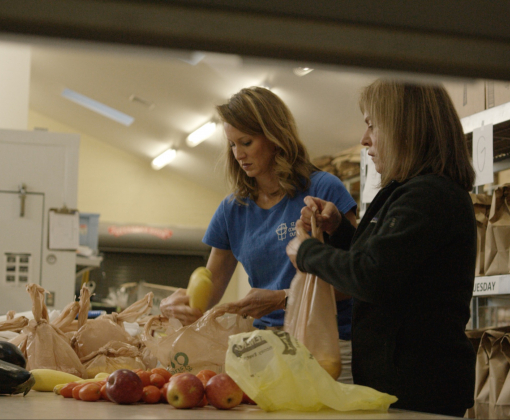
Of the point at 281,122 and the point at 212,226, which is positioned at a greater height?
the point at 281,122

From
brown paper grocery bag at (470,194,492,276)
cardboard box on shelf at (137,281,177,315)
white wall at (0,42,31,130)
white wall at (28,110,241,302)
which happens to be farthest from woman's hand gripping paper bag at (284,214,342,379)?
white wall at (28,110,241,302)

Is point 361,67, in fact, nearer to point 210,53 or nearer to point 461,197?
point 210,53

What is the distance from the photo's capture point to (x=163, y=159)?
1065 centimetres

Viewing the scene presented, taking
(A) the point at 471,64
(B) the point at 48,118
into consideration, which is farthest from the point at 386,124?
(B) the point at 48,118

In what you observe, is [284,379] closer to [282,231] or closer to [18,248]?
[282,231]

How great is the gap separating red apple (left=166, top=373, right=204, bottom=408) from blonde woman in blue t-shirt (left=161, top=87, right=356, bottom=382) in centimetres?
55

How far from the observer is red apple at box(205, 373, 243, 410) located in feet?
3.39

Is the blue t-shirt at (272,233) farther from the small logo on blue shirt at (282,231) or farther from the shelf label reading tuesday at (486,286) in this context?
the shelf label reading tuesday at (486,286)

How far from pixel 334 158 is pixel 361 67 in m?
5.94

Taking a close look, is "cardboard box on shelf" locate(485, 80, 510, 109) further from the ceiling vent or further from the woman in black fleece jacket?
Answer: the ceiling vent

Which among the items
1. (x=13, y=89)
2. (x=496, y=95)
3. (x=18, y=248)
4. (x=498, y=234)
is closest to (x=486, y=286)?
(x=498, y=234)

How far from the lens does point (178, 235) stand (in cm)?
1070

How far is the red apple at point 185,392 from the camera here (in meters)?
1.03

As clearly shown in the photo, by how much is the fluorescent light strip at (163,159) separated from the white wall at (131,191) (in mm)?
359
